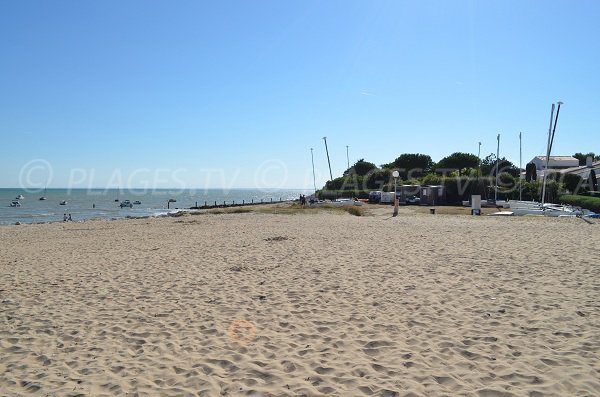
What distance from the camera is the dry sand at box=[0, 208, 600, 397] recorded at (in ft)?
14.1

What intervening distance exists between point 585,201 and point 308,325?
30.8 m

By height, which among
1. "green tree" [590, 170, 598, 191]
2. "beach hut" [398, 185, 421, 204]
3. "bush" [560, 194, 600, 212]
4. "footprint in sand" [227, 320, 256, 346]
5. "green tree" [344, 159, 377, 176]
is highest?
"green tree" [344, 159, 377, 176]

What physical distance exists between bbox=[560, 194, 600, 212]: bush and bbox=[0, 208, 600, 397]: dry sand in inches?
766

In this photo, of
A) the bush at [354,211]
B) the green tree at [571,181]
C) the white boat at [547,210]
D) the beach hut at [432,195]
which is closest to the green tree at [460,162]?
the green tree at [571,181]

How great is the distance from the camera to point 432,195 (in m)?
41.4

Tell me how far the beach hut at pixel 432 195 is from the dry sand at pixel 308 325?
2986cm

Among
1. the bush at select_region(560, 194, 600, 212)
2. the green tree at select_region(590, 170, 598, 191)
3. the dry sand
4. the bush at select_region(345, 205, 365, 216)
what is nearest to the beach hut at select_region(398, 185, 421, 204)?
the bush at select_region(345, 205, 365, 216)

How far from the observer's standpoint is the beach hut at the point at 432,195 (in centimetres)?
4128

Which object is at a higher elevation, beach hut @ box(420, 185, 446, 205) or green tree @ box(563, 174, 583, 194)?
green tree @ box(563, 174, 583, 194)

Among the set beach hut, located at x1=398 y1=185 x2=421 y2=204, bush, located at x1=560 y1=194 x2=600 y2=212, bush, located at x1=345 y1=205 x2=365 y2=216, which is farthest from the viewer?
beach hut, located at x1=398 y1=185 x2=421 y2=204

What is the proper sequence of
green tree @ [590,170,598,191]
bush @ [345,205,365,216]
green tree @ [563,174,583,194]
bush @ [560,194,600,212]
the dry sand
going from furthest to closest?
green tree @ [563,174,583,194], green tree @ [590,170,598,191], bush @ [345,205,365,216], bush @ [560,194,600,212], the dry sand

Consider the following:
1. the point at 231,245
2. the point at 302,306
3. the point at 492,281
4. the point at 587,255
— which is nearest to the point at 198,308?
the point at 302,306

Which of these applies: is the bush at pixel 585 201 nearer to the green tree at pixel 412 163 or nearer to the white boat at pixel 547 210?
the white boat at pixel 547 210

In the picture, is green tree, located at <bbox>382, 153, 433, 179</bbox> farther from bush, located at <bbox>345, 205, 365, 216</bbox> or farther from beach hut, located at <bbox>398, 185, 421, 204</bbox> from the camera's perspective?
bush, located at <bbox>345, 205, 365, 216</bbox>
